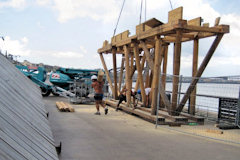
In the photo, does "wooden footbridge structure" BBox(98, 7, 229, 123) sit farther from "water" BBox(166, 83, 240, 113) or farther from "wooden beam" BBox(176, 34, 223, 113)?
"water" BBox(166, 83, 240, 113)

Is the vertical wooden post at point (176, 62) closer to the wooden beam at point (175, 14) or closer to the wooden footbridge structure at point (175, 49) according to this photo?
the wooden footbridge structure at point (175, 49)

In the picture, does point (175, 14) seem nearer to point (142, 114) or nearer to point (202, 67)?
point (202, 67)

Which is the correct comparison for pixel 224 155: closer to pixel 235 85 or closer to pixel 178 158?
pixel 178 158

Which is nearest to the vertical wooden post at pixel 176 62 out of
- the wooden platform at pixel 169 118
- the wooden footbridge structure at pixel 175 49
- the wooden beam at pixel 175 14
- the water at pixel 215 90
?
the wooden footbridge structure at pixel 175 49

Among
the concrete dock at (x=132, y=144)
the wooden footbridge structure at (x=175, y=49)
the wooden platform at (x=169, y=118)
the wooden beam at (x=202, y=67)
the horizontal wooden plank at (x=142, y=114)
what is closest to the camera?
the concrete dock at (x=132, y=144)

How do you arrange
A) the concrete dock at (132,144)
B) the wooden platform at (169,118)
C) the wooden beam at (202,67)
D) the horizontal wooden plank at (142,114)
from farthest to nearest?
1. the wooden beam at (202,67)
2. the horizontal wooden plank at (142,114)
3. the wooden platform at (169,118)
4. the concrete dock at (132,144)

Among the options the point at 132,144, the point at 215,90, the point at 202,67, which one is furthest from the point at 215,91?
the point at 132,144

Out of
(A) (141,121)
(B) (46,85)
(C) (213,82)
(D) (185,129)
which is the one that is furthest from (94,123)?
(B) (46,85)

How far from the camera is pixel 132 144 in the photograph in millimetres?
6430

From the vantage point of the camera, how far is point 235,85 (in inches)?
354

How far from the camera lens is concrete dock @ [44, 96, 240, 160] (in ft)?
18.2

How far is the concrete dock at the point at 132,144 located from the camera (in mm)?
5535

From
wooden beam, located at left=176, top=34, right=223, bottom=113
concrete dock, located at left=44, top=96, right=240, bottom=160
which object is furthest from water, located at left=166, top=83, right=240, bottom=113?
concrete dock, located at left=44, top=96, right=240, bottom=160

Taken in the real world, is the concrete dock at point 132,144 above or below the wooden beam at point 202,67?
below
